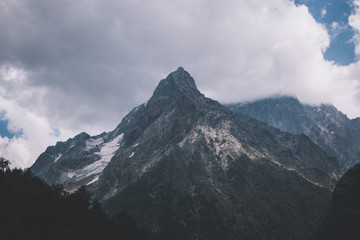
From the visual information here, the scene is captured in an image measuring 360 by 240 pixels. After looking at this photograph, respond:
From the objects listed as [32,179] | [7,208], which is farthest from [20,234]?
[32,179]

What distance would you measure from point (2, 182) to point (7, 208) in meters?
15.6

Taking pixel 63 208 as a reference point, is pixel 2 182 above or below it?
above

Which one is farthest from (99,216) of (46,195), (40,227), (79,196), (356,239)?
(356,239)

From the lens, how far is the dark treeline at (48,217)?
86500 millimetres

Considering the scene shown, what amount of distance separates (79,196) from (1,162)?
95.5ft

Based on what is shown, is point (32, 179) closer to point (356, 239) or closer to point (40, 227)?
point (40, 227)

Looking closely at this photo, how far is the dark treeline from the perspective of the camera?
86.5 metres

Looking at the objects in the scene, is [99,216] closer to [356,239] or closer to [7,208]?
[7,208]

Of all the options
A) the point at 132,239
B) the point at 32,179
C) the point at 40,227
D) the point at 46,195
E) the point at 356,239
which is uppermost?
the point at 32,179

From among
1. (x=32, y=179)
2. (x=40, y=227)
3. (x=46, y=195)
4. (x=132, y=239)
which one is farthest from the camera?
(x=32, y=179)

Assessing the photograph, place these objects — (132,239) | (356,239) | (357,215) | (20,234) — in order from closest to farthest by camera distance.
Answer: (20,234)
(132,239)
(356,239)
(357,215)

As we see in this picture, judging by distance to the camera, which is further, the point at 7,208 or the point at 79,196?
the point at 79,196

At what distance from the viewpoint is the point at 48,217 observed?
100938 mm

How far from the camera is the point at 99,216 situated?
4870 inches
